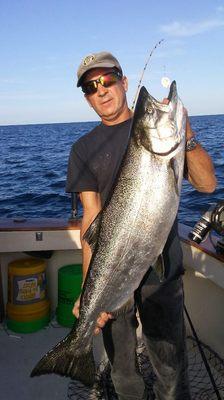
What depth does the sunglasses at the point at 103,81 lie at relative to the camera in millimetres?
3209

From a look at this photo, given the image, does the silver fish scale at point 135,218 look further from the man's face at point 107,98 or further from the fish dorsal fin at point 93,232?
the man's face at point 107,98

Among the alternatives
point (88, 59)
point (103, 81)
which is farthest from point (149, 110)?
point (88, 59)

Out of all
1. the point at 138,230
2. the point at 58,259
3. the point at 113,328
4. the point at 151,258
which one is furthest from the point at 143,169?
the point at 58,259

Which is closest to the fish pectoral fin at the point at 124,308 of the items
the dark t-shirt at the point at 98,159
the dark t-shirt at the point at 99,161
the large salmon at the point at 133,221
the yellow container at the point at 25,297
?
the large salmon at the point at 133,221

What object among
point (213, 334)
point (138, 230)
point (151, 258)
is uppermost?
point (138, 230)

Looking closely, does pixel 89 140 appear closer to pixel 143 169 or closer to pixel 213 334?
pixel 143 169

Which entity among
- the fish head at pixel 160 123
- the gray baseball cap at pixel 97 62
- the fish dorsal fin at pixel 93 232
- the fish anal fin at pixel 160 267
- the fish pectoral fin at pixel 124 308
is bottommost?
the fish pectoral fin at pixel 124 308

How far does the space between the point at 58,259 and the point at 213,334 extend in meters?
2.34

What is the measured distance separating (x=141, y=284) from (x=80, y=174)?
1.02m

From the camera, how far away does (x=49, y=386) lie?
13.8ft

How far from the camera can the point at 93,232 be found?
300 cm

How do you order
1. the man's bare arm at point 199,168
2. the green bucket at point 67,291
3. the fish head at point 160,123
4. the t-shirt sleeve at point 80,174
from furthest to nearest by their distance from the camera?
the green bucket at point 67,291 → the t-shirt sleeve at point 80,174 → the man's bare arm at point 199,168 → the fish head at point 160,123

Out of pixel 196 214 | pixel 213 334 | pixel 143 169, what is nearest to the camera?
pixel 143 169

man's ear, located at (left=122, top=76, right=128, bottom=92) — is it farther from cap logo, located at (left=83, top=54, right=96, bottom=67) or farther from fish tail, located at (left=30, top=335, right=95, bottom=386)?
fish tail, located at (left=30, top=335, right=95, bottom=386)
